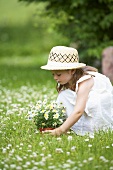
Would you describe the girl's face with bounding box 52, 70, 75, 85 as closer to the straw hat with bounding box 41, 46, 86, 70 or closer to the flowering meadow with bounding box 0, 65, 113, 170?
the straw hat with bounding box 41, 46, 86, 70

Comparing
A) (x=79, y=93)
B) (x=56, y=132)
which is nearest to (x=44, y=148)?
(x=56, y=132)

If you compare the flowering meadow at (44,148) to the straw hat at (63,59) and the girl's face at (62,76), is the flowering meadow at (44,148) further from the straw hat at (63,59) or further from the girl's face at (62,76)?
the straw hat at (63,59)

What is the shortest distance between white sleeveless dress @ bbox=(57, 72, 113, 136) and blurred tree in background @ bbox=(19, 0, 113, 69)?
6.63 meters

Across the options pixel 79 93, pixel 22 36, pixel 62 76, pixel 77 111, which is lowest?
pixel 77 111

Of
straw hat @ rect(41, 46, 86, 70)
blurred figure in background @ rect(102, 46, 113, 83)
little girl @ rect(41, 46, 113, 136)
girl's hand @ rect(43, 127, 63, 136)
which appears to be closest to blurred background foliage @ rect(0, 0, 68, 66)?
blurred figure in background @ rect(102, 46, 113, 83)

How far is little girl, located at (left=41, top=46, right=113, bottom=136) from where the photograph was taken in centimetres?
605

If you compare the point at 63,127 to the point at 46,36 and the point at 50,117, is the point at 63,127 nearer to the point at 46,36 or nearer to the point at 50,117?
the point at 50,117

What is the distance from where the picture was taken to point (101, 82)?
6406 millimetres

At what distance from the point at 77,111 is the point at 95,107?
37 centimetres

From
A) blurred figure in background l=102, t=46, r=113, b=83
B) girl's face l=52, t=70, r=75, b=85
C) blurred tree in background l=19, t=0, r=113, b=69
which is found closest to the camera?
girl's face l=52, t=70, r=75, b=85

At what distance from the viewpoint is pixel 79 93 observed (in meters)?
6.07

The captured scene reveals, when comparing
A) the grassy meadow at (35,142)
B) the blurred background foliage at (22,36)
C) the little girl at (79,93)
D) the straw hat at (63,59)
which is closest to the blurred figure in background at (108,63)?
the grassy meadow at (35,142)

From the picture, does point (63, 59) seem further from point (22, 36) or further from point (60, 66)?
point (22, 36)

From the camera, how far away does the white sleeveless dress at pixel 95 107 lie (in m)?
6.29
